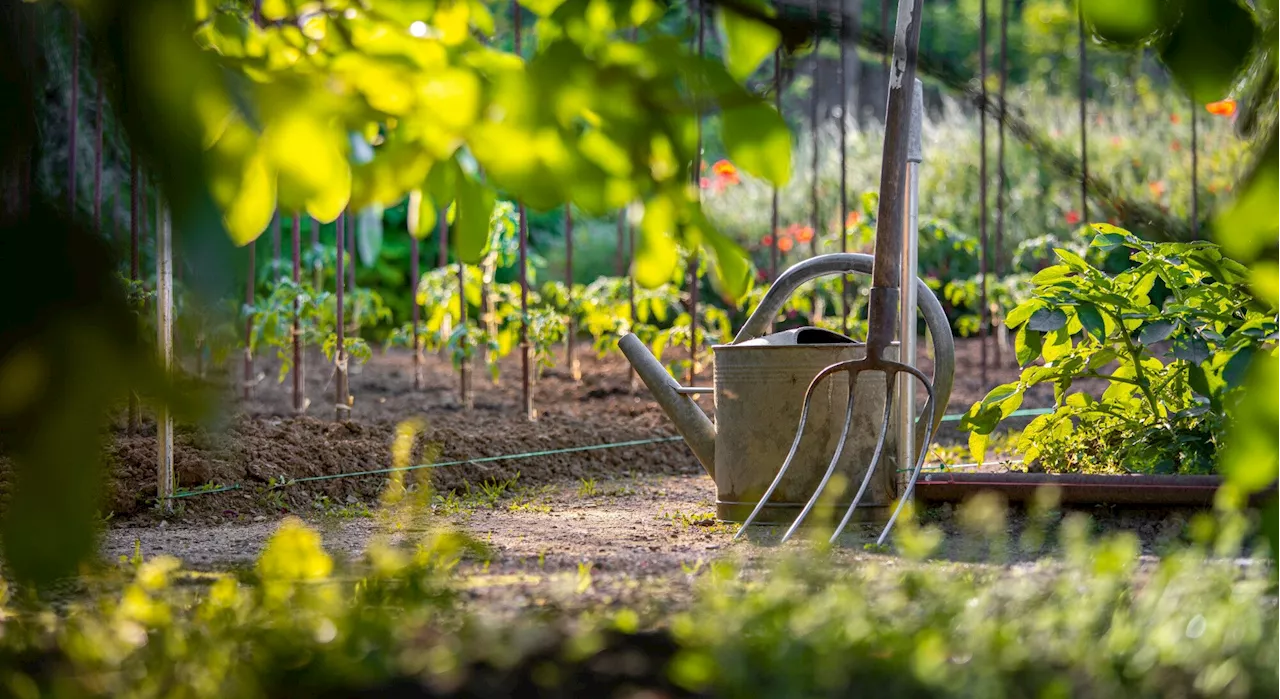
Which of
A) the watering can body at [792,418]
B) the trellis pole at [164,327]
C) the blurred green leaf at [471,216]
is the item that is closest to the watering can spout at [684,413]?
the watering can body at [792,418]

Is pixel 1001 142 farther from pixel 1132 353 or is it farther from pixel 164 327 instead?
pixel 164 327

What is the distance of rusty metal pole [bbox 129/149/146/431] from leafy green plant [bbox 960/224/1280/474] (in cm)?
174

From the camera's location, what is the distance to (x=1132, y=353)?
2.75 m

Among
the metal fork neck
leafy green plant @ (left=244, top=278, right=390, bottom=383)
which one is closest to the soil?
leafy green plant @ (left=244, top=278, right=390, bottom=383)

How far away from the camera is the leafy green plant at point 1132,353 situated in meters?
2.54

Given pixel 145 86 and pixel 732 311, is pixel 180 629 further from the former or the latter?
pixel 732 311

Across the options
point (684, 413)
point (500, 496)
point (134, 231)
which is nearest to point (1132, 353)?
point (684, 413)

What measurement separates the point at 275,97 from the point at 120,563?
162cm

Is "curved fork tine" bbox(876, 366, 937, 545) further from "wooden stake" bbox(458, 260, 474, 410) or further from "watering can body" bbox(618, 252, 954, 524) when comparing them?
"wooden stake" bbox(458, 260, 474, 410)

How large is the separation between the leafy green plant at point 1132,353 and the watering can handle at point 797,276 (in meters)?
0.33

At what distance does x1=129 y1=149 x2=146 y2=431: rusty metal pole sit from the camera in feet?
2.75

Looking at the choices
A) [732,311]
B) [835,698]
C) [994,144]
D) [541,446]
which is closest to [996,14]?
[994,144]

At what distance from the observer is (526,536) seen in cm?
264

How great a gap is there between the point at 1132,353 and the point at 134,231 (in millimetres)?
2311
